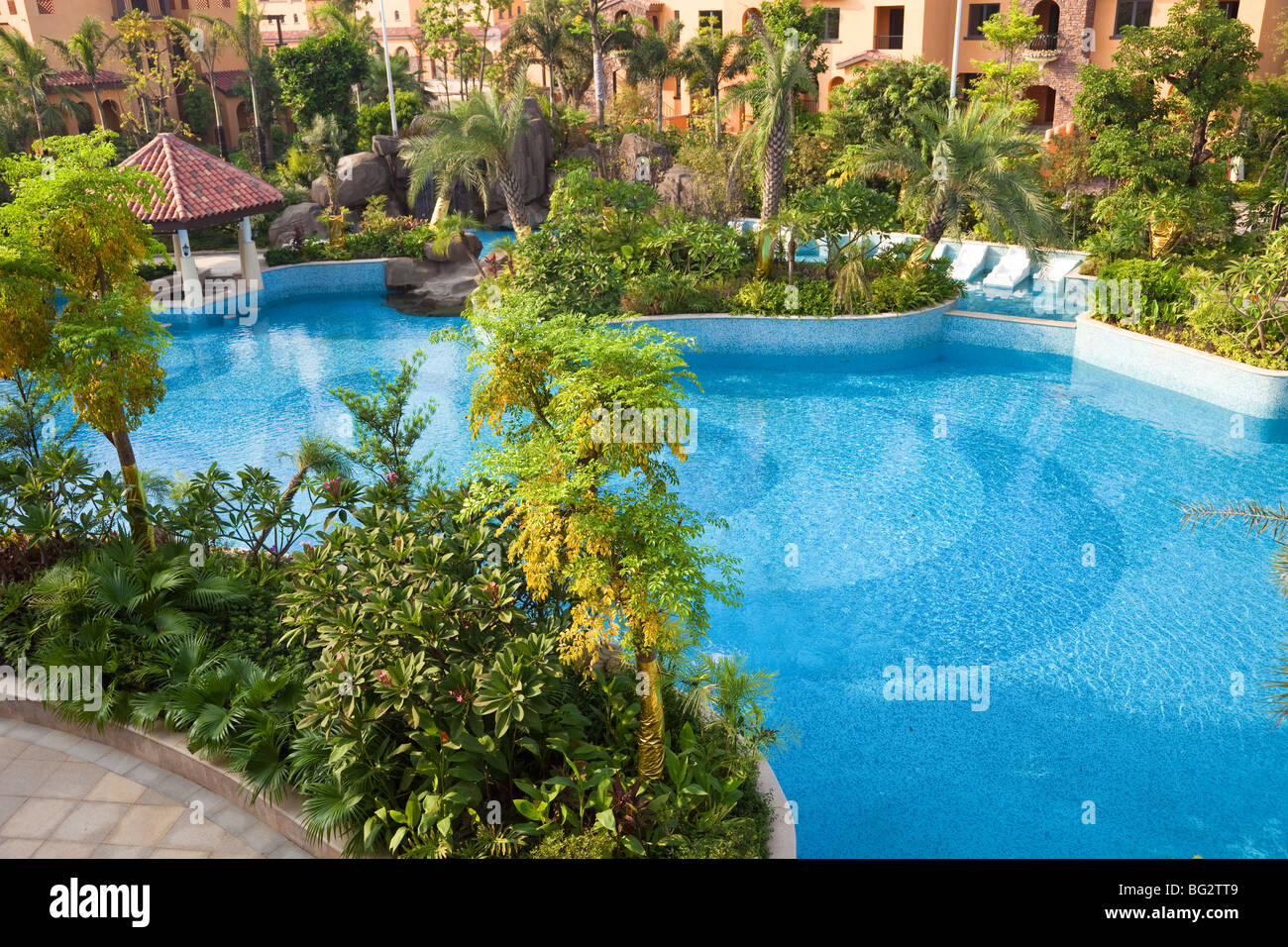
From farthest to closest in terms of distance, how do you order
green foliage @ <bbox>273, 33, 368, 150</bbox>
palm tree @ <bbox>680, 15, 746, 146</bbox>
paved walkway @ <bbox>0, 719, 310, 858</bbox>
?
1. palm tree @ <bbox>680, 15, 746, 146</bbox>
2. green foliage @ <bbox>273, 33, 368, 150</bbox>
3. paved walkway @ <bbox>0, 719, 310, 858</bbox>

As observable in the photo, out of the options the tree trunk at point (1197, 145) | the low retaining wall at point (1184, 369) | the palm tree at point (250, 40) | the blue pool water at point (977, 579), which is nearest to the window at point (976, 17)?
the tree trunk at point (1197, 145)

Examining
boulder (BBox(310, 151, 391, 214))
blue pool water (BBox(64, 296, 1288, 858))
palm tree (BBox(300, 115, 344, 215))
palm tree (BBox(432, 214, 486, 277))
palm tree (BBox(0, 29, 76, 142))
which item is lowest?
blue pool water (BBox(64, 296, 1288, 858))

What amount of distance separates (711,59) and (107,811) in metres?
31.6

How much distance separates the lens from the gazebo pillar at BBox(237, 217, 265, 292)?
→ 23422 mm

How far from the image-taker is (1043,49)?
33.6 meters

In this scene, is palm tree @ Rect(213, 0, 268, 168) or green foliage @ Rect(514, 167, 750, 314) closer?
green foliage @ Rect(514, 167, 750, 314)

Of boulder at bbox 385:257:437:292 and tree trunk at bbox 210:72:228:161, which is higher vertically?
tree trunk at bbox 210:72:228:161

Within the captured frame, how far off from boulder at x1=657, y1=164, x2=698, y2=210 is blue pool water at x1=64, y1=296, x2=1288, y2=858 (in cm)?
969

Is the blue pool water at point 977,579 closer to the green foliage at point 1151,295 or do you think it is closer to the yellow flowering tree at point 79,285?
the green foliage at point 1151,295

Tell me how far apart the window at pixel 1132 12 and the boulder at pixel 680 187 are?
16.3 m

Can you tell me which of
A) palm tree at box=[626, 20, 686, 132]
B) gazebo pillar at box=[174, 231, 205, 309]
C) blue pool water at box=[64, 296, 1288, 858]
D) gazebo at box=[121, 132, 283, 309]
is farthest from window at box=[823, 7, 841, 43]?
gazebo pillar at box=[174, 231, 205, 309]

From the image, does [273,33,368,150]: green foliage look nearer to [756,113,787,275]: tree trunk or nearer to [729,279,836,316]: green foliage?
[756,113,787,275]: tree trunk

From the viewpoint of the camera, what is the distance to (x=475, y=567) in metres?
8.08

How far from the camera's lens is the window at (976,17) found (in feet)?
115
